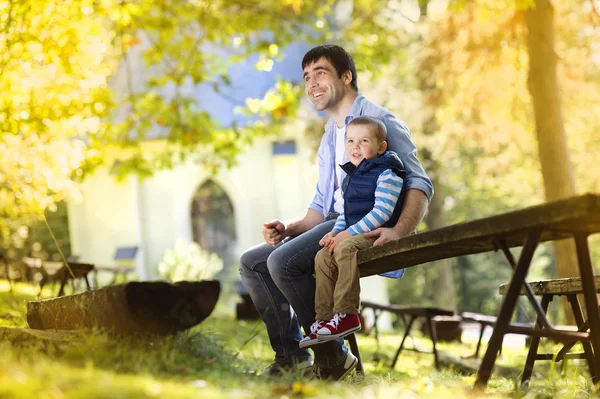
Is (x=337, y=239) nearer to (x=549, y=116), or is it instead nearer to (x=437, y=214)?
(x=549, y=116)

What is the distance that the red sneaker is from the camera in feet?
13.8

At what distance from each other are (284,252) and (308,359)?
76 cm

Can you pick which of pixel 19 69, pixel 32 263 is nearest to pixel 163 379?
pixel 19 69

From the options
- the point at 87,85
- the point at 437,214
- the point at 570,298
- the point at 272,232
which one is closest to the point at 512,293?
the point at 570,298

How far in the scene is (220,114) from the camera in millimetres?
24297

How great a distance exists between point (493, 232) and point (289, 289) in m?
1.60

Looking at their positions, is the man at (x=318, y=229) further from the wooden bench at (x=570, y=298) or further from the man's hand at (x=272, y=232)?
the wooden bench at (x=570, y=298)

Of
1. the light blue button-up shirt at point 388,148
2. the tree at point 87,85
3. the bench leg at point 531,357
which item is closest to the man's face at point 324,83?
the light blue button-up shirt at point 388,148

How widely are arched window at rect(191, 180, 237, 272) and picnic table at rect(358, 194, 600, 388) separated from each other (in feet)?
70.6

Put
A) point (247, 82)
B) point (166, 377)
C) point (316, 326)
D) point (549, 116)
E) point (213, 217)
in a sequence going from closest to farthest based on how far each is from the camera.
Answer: point (166, 377), point (316, 326), point (549, 116), point (247, 82), point (213, 217)

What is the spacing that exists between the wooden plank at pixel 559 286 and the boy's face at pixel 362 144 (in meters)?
1.13

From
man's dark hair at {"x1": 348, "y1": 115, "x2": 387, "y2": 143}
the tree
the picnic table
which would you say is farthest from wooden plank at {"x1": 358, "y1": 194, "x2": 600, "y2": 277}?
the tree

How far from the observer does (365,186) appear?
4453mm

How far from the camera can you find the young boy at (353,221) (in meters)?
4.21
